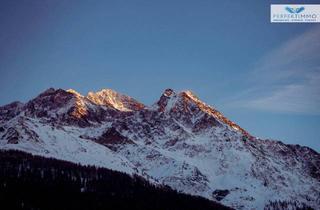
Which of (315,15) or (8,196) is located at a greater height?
(315,15)

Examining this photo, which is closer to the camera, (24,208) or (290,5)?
(290,5)

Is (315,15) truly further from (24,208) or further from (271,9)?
(24,208)

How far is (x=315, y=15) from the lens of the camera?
142000 mm

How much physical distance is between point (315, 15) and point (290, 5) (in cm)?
766

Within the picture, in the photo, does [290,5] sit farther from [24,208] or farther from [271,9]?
[24,208]

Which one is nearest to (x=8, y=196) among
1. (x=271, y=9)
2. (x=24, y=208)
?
(x=24, y=208)

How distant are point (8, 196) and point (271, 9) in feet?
411

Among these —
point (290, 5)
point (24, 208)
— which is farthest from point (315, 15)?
point (24, 208)

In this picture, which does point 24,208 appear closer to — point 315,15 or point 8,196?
point 8,196

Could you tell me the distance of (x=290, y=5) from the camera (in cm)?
14450

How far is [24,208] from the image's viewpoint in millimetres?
195000

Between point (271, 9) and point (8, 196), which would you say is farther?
point (8, 196)

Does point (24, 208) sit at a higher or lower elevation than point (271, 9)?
lower

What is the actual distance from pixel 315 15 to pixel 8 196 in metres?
134
